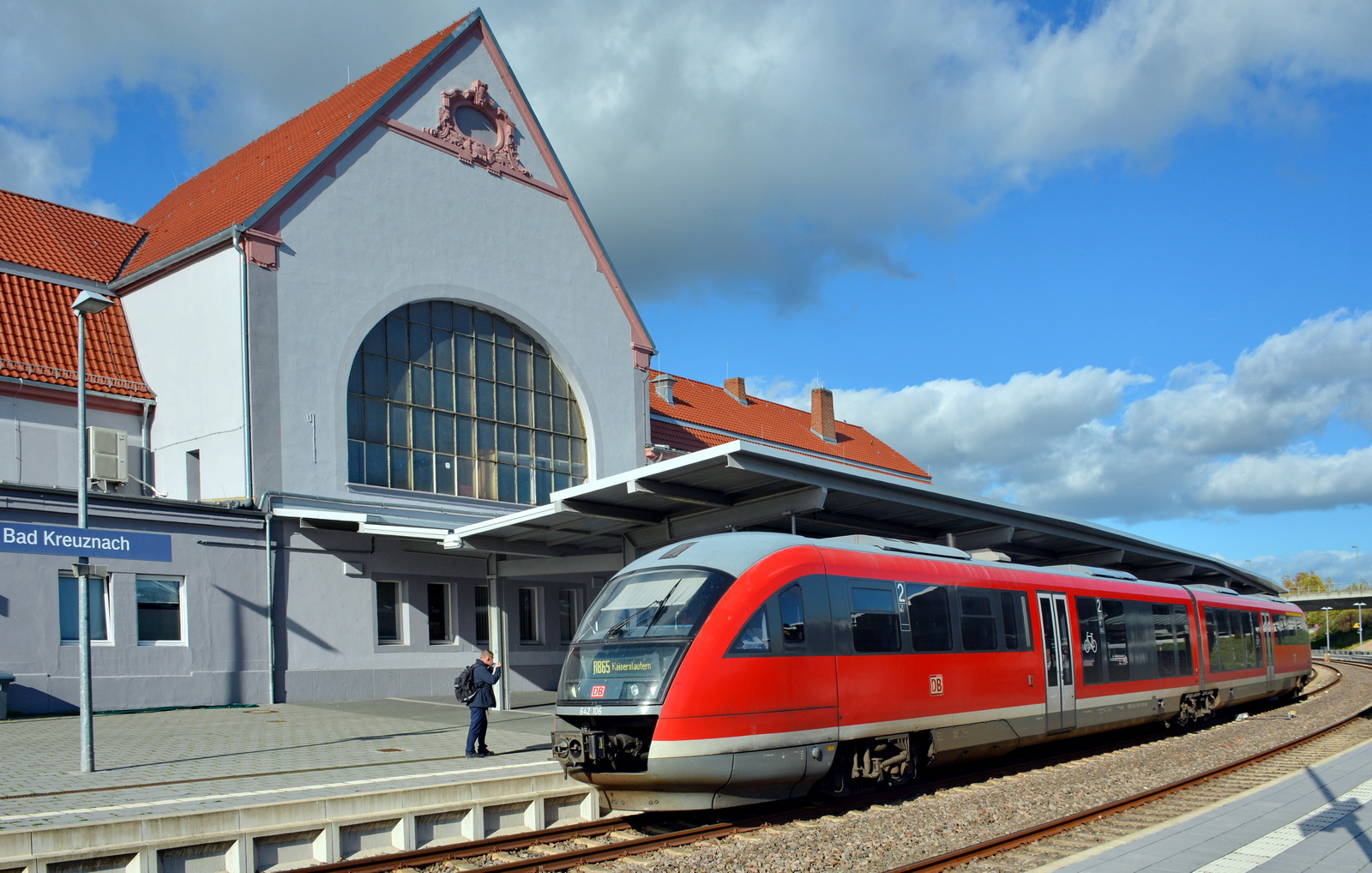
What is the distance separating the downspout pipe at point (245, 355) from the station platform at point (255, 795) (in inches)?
240

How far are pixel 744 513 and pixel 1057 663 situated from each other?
521 centimetres

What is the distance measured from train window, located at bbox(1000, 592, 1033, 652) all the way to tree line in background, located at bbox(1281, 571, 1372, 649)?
107 meters

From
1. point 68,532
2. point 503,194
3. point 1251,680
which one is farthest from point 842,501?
point 503,194

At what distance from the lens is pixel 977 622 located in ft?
47.3

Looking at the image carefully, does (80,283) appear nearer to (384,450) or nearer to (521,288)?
(384,450)

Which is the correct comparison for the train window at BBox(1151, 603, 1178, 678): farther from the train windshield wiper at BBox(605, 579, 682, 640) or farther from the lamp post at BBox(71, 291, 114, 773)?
the lamp post at BBox(71, 291, 114, 773)

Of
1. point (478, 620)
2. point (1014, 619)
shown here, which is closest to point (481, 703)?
point (1014, 619)

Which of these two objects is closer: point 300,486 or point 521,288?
point 300,486

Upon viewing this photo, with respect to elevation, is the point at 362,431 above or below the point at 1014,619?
above

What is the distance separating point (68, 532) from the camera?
11852 millimetres

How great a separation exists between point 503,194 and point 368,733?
15976 millimetres

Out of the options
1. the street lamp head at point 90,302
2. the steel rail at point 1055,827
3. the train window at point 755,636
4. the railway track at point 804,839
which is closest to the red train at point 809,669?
the train window at point 755,636

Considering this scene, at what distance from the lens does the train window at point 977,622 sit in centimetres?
1417

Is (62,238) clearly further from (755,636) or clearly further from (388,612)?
(755,636)
